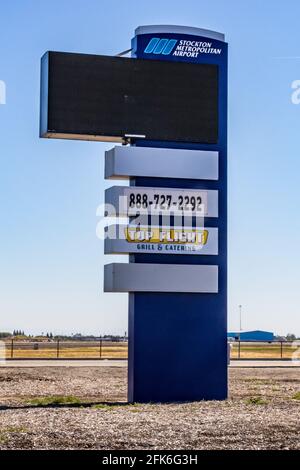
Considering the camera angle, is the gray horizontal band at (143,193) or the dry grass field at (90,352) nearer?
the gray horizontal band at (143,193)

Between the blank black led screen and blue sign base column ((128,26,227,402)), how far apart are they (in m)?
0.41

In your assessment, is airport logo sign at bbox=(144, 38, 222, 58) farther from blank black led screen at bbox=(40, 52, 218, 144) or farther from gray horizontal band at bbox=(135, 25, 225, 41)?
blank black led screen at bbox=(40, 52, 218, 144)

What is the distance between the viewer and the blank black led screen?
2564cm

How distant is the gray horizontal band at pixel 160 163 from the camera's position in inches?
1022

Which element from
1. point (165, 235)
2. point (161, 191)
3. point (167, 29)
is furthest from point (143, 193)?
point (167, 29)

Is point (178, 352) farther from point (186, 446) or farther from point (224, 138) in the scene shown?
point (186, 446)

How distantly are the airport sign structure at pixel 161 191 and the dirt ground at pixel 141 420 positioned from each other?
1.41 meters

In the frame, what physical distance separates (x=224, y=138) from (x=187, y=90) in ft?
5.89

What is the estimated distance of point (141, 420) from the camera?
67.3ft

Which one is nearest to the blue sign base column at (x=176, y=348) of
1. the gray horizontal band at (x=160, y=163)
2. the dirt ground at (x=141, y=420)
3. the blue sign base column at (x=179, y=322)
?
the blue sign base column at (x=179, y=322)

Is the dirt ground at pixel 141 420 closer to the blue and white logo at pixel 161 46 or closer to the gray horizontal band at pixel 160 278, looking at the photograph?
the gray horizontal band at pixel 160 278

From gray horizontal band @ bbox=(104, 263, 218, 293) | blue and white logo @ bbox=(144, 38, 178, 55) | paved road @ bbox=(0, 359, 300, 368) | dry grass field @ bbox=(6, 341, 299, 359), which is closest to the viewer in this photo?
gray horizontal band @ bbox=(104, 263, 218, 293)

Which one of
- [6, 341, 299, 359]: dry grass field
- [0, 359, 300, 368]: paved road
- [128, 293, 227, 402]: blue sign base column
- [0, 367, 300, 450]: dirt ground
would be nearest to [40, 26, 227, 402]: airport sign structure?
[128, 293, 227, 402]: blue sign base column

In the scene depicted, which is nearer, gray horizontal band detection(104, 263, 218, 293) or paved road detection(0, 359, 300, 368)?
gray horizontal band detection(104, 263, 218, 293)
